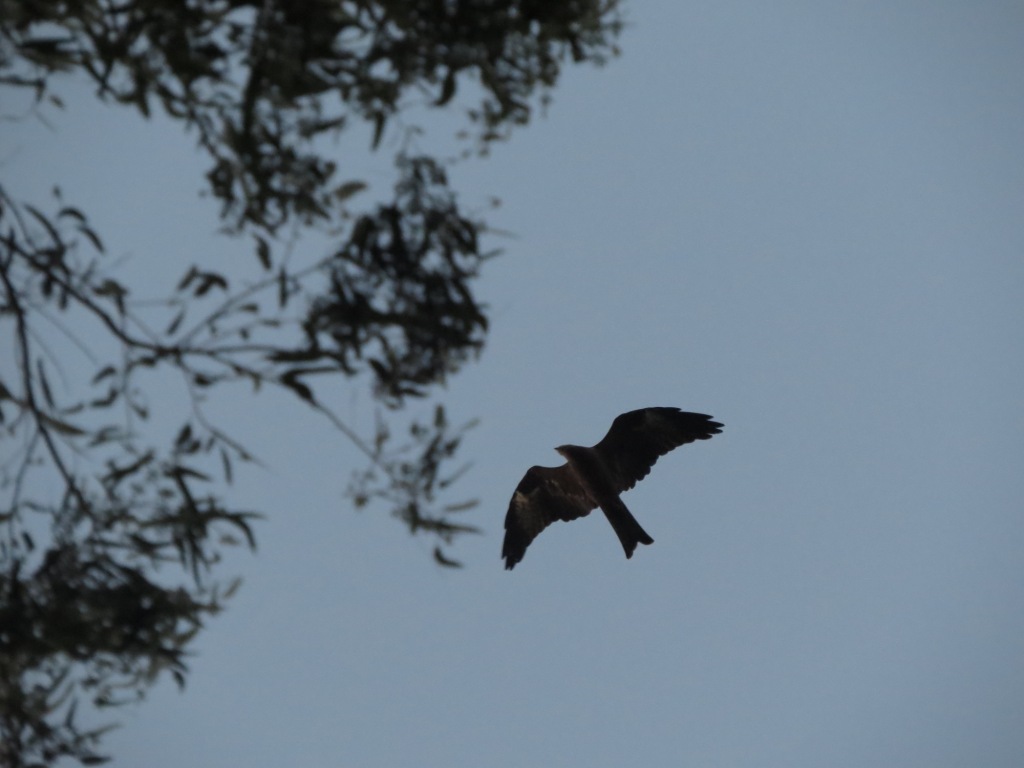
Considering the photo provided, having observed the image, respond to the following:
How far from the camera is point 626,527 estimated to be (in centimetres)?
236

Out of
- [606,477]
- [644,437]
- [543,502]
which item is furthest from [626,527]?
[543,502]

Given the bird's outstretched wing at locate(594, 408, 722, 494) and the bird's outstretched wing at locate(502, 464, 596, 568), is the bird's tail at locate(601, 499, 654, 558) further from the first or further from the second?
the bird's outstretched wing at locate(502, 464, 596, 568)

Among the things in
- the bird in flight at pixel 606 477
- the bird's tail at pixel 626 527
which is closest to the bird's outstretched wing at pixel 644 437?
the bird in flight at pixel 606 477

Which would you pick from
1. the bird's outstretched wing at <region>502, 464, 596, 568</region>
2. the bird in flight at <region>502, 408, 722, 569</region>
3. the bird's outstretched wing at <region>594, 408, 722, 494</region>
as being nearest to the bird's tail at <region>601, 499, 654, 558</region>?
the bird in flight at <region>502, 408, 722, 569</region>

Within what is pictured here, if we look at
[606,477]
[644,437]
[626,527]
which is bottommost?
[626,527]

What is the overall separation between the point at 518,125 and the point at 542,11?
0.74 m

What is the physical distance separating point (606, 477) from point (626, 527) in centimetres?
26

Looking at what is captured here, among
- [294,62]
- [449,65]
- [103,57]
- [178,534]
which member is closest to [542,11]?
[449,65]

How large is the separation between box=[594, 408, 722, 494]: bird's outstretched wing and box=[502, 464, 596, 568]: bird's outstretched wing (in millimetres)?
213

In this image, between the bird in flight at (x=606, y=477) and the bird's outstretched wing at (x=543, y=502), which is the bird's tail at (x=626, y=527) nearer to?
the bird in flight at (x=606, y=477)

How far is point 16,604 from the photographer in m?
4.12

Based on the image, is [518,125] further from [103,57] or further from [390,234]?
[103,57]

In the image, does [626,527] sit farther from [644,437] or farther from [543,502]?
[543,502]

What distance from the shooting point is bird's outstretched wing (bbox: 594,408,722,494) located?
2.78 m
